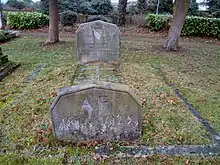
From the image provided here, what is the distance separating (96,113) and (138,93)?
2297 millimetres

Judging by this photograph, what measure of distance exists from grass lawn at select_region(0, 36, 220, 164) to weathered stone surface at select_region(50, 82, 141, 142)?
0.23m

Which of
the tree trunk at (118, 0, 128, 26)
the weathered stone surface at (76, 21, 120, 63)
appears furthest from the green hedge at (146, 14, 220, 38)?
the weathered stone surface at (76, 21, 120, 63)

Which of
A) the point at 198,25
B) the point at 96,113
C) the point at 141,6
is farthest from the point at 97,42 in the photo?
the point at 141,6

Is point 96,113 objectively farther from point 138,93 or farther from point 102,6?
point 102,6

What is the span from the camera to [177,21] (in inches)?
441

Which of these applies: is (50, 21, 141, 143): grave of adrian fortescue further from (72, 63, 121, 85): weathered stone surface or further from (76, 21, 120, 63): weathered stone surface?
(76, 21, 120, 63): weathered stone surface

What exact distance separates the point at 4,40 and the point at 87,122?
428 inches

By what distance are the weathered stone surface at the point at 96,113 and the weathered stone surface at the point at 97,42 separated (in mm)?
4086

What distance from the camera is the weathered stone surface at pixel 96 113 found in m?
3.61

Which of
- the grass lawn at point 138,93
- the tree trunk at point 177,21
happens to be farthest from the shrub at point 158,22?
the grass lawn at point 138,93

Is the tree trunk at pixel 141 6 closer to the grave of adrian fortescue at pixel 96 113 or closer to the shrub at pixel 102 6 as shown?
the shrub at pixel 102 6

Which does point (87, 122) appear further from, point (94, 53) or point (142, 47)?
point (142, 47)

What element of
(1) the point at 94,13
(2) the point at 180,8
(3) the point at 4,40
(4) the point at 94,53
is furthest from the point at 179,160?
(1) the point at 94,13

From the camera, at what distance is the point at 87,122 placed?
149 inches
